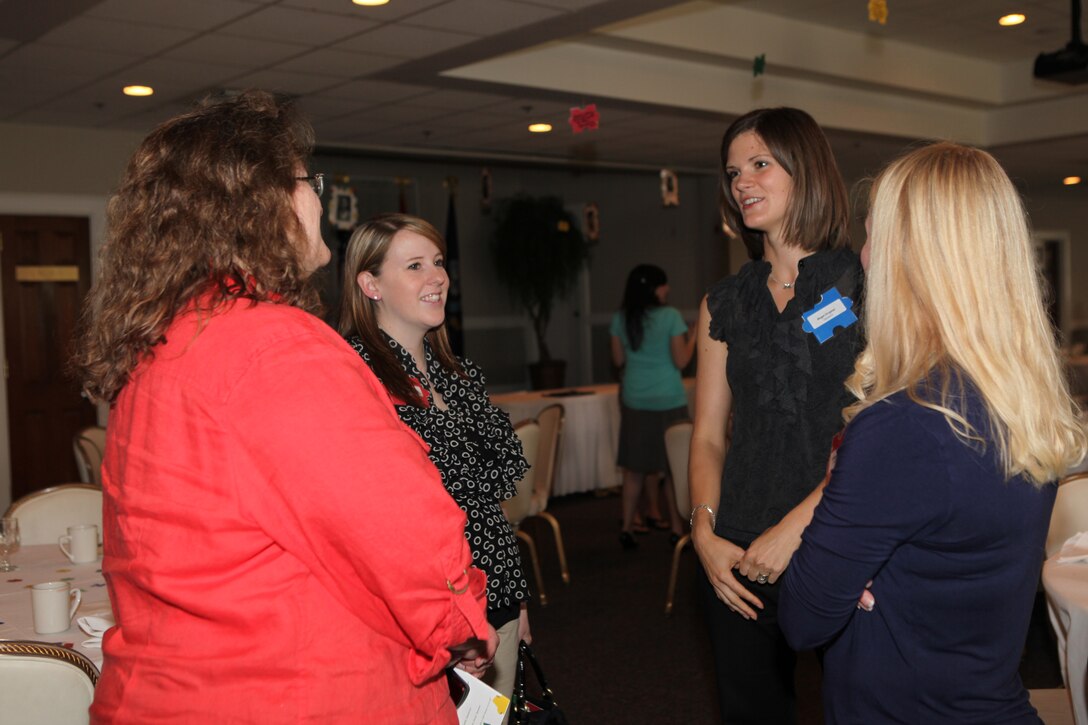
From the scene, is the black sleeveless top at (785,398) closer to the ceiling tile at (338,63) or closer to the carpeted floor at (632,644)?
the carpeted floor at (632,644)

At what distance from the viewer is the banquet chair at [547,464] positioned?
17.0 feet

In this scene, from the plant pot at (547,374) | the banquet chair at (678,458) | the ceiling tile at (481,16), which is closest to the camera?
the banquet chair at (678,458)

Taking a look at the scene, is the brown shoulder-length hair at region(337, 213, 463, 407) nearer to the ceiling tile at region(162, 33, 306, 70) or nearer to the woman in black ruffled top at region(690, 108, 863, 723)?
the woman in black ruffled top at region(690, 108, 863, 723)

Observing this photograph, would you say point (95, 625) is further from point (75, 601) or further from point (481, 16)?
point (481, 16)

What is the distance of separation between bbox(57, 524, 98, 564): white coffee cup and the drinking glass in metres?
0.12

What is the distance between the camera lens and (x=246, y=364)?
1075mm

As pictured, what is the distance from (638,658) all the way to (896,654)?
3.00m

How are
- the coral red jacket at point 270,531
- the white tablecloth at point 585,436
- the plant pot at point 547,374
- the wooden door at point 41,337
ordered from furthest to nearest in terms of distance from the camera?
the plant pot at point 547,374
the wooden door at point 41,337
the white tablecloth at point 585,436
the coral red jacket at point 270,531

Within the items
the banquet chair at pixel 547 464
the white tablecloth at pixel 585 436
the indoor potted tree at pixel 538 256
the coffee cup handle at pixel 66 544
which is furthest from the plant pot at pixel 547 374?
the coffee cup handle at pixel 66 544

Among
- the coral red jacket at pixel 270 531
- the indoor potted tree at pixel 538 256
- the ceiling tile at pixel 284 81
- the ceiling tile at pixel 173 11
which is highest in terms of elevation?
the ceiling tile at pixel 284 81

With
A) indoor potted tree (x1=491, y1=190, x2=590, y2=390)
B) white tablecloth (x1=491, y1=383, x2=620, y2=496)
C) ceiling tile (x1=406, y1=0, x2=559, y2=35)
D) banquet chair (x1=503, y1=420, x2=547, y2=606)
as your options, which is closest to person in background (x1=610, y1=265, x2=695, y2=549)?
white tablecloth (x1=491, y1=383, x2=620, y2=496)

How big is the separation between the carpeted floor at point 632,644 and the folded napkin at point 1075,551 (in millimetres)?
1217

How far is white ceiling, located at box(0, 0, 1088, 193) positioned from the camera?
527cm

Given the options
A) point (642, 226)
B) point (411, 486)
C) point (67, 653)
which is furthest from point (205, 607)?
point (642, 226)
